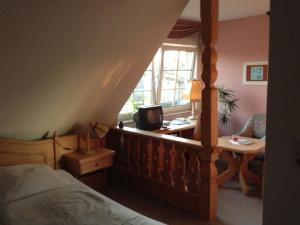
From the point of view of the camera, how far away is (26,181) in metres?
2.32

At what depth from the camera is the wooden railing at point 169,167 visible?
279cm

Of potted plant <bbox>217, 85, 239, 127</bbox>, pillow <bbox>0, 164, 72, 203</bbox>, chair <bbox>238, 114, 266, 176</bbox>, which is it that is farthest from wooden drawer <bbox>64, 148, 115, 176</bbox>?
potted plant <bbox>217, 85, 239, 127</bbox>

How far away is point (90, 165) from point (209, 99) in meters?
1.49

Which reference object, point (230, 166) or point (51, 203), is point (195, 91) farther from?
point (51, 203)

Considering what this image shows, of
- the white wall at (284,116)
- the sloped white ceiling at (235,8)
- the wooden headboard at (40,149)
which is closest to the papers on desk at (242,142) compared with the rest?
the wooden headboard at (40,149)

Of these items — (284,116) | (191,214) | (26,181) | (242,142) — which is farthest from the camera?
(242,142)

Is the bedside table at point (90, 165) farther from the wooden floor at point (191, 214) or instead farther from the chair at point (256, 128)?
the chair at point (256, 128)

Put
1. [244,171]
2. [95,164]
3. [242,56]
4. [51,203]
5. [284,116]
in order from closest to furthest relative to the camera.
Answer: [284,116], [51,203], [95,164], [244,171], [242,56]

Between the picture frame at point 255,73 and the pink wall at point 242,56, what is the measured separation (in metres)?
0.07

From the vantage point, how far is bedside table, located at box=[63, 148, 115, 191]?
123 inches

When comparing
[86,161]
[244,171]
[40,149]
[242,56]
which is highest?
[242,56]

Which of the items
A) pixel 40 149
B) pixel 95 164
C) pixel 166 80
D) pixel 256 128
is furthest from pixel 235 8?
pixel 40 149

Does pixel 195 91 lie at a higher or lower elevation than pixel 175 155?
higher

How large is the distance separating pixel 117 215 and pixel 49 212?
18.8 inches
